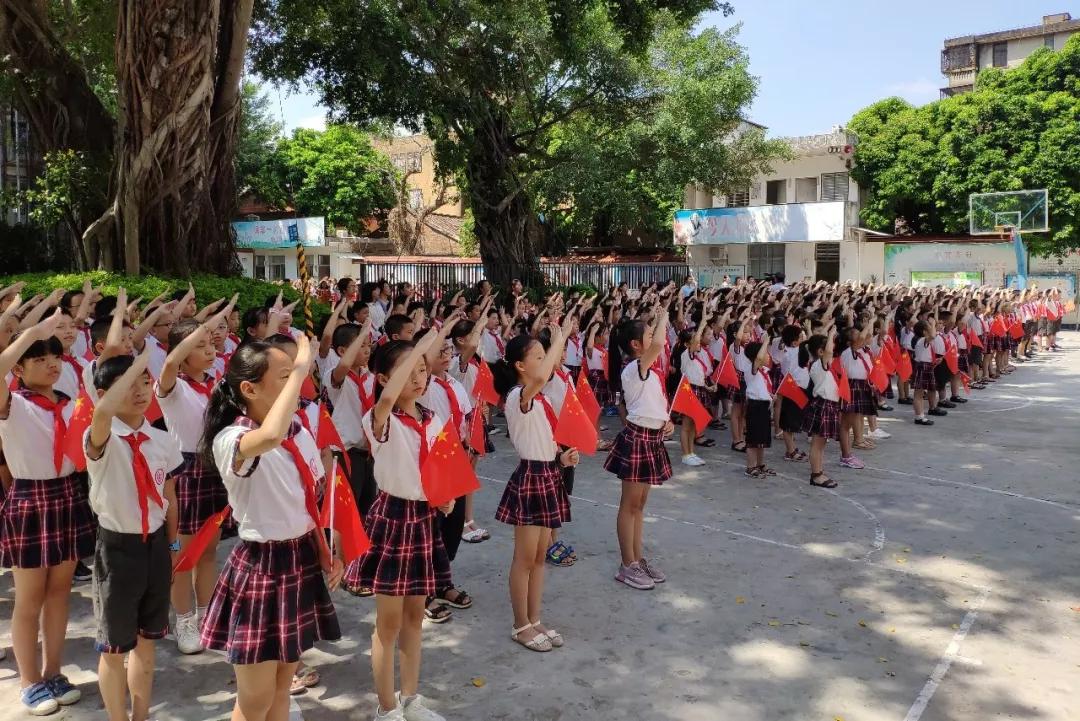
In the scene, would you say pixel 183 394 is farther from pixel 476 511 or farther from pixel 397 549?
pixel 476 511

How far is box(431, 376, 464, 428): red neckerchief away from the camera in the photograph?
13.5 feet

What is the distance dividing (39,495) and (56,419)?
308 mm

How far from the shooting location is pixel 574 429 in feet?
13.8

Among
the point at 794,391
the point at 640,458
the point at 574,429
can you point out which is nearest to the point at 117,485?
the point at 574,429

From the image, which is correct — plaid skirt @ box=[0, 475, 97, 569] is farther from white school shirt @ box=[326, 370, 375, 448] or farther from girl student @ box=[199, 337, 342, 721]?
white school shirt @ box=[326, 370, 375, 448]

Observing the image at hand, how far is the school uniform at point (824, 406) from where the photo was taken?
6.86 meters

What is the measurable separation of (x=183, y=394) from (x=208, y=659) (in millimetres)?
1181

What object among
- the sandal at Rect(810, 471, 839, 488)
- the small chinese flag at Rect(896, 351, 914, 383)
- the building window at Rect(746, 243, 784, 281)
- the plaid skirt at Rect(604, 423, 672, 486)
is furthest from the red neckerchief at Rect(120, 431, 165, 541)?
the building window at Rect(746, 243, 784, 281)

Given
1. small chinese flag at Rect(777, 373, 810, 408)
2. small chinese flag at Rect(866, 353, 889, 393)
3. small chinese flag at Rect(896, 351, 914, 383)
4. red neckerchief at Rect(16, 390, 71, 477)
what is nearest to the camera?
red neckerchief at Rect(16, 390, 71, 477)

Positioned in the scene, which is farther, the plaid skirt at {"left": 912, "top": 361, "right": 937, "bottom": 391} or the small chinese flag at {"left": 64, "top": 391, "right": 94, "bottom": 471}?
the plaid skirt at {"left": 912, "top": 361, "right": 937, "bottom": 391}

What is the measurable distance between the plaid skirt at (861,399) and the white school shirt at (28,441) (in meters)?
6.15

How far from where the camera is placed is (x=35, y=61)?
10.9m

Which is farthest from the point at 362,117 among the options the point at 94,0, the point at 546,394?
the point at 546,394

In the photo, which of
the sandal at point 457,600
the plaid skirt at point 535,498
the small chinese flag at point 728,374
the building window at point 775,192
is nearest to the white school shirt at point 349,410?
the sandal at point 457,600
